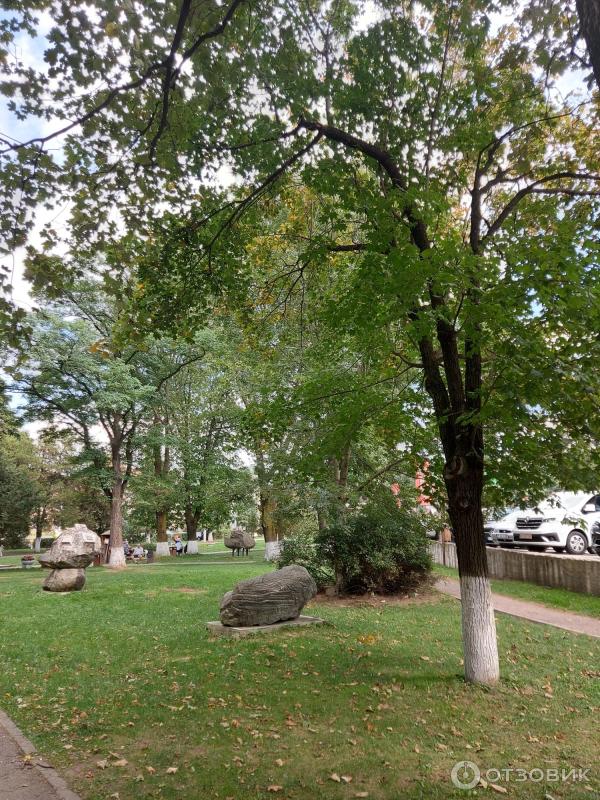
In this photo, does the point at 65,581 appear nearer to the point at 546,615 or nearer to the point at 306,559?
the point at 306,559

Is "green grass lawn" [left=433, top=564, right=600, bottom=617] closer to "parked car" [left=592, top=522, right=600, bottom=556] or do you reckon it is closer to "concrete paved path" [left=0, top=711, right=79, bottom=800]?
"parked car" [left=592, top=522, right=600, bottom=556]

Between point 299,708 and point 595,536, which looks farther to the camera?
point 595,536

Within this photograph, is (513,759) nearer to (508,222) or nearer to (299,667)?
(299,667)

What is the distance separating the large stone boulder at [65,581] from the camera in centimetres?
1441

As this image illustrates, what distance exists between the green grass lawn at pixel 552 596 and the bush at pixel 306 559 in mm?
4218

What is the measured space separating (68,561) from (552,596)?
1253 cm

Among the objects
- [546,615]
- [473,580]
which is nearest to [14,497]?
[546,615]

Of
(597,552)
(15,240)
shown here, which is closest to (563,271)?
(15,240)

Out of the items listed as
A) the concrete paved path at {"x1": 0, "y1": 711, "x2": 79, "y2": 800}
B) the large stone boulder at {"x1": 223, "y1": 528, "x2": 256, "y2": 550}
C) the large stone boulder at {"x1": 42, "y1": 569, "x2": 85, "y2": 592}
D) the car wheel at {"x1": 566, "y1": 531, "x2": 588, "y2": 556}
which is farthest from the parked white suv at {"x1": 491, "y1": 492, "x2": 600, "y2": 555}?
the large stone boulder at {"x1": 223, "y1": 528, "x2": 256, "y2": 550}

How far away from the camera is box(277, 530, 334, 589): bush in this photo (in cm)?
1234

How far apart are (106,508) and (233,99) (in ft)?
107

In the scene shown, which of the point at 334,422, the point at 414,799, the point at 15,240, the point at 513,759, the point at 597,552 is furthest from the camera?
the point at 597,552

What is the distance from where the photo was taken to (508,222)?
22.1 ft

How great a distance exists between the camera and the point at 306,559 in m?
12.4
